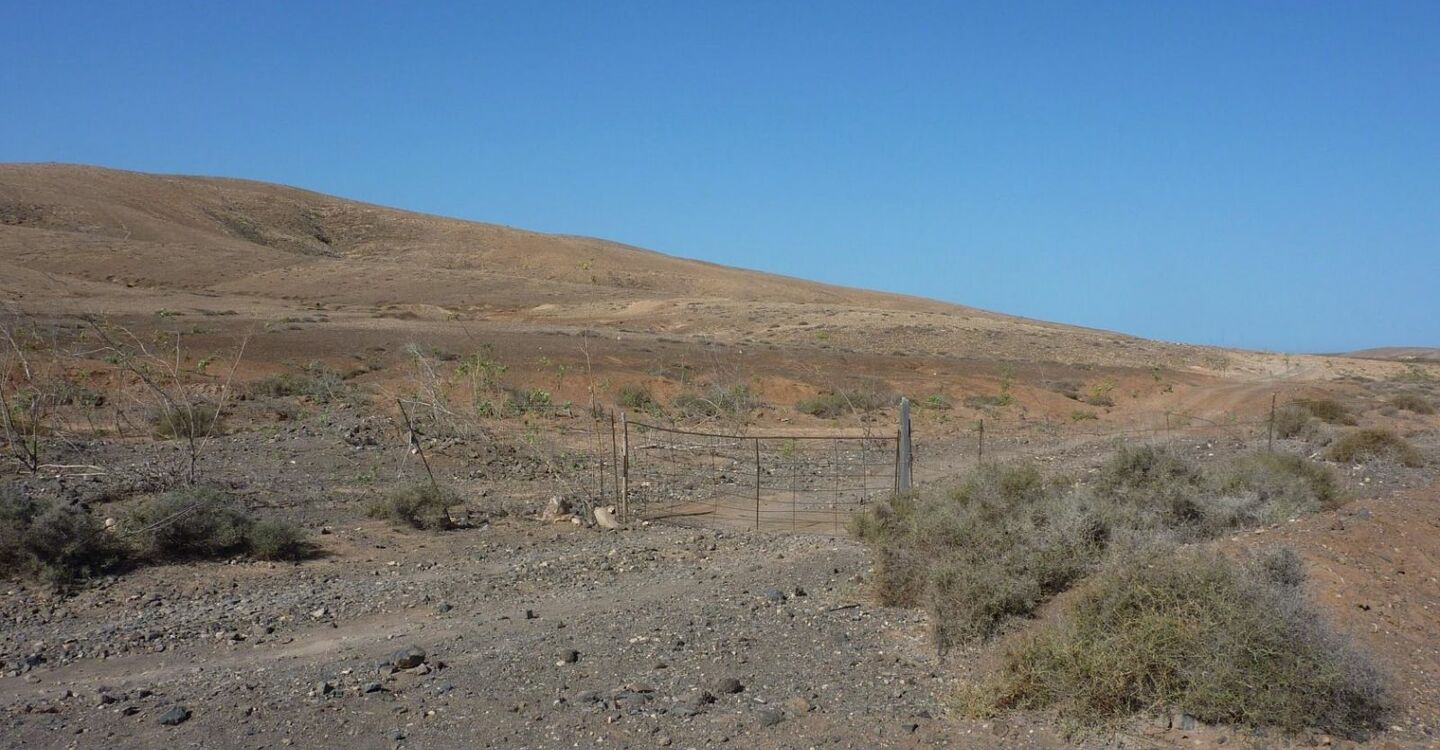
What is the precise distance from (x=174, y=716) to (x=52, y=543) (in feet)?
14.7

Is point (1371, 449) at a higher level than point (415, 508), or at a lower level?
higher

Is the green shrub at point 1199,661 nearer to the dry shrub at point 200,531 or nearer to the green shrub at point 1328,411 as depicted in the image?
the dry shrub at point 200,531

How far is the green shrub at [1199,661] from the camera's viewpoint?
5941 millimetres

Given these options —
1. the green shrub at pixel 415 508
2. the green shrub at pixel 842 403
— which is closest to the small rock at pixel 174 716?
the green shrub at pixel 415 508

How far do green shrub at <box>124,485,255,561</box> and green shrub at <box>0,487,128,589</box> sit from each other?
0.31 metres

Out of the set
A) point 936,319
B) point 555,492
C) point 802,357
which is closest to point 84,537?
point 555,492

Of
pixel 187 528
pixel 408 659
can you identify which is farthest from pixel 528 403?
pixel 408 659

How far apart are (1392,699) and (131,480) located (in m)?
13.4

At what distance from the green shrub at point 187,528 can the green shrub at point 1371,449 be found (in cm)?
1748

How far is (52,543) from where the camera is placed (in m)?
10.0

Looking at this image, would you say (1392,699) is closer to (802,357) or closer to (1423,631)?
(1423,631)

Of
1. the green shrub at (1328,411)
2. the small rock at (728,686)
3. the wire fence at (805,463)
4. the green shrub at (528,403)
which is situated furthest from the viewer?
the green shrub at (1328,411)

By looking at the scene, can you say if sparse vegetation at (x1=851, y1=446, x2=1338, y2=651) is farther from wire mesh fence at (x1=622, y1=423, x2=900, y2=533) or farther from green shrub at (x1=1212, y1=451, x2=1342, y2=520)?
wire mesh fence at (x1=622, y1=423, x2=900, y2=533)

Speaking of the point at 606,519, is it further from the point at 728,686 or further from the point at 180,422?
the point at 180,422
